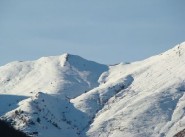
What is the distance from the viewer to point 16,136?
97.6 meters

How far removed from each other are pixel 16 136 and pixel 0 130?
2.86 meters

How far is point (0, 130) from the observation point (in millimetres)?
96125
